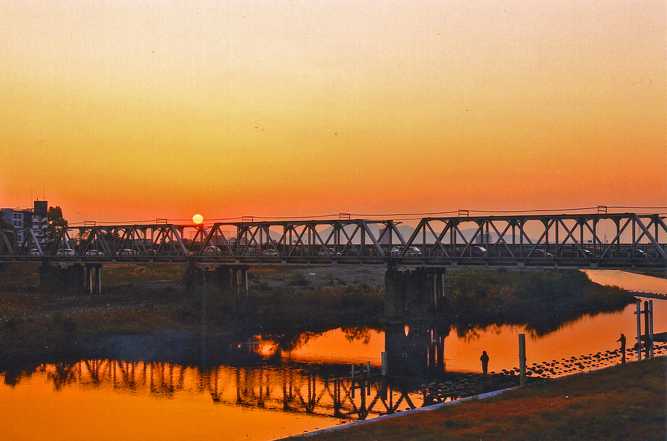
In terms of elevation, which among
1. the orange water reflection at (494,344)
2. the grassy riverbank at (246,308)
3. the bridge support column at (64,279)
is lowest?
the orange water reflection at (494,344)

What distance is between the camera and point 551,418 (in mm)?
29812

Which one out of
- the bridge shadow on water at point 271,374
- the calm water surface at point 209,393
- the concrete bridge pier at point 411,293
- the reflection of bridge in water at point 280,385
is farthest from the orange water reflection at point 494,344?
the reflection of bridge in water at point 280,385

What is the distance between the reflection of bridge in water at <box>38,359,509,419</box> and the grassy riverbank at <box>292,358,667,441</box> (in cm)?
699

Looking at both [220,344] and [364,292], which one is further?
[364,292]

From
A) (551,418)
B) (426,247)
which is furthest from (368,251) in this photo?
(551,418)

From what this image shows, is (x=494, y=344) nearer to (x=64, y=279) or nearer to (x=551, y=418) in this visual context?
(x=551, y=418)

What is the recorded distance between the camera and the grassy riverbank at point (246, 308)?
67.9 meters

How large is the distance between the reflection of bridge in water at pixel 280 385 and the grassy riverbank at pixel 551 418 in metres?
6.99

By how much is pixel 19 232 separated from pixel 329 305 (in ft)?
262

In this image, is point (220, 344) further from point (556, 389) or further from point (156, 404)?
point (556, 389)

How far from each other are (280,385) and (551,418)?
22993 mm

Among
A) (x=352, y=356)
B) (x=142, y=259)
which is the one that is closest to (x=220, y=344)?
(x=352, y=356)

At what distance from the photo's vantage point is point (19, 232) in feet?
472

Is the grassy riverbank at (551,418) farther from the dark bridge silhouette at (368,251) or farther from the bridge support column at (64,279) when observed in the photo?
the bridge support column at (64,279)
